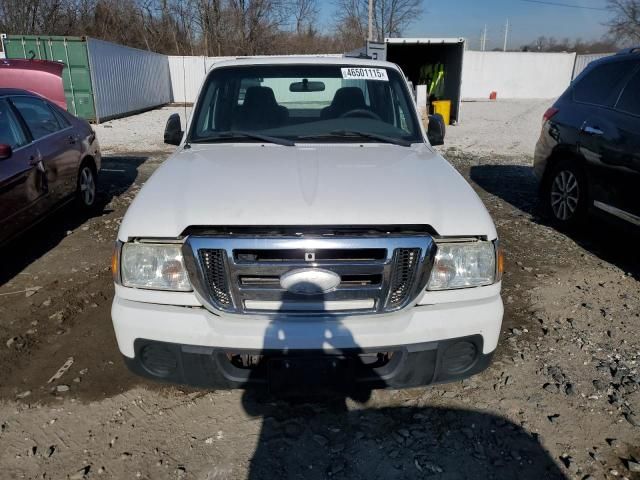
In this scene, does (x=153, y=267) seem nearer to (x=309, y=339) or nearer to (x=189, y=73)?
(x=309, y=339)

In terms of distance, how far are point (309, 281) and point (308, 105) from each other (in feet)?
7.14

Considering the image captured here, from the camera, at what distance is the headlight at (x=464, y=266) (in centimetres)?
228

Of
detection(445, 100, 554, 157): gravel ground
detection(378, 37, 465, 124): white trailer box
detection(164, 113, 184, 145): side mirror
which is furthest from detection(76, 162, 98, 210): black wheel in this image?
detection(378, 37, 465, 124): white trailer box

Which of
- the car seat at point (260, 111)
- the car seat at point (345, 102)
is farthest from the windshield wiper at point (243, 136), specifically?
the car seat at point (345, 102)

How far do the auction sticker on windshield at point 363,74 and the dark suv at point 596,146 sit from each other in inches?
97.2

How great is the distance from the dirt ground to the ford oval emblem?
0.87 metres

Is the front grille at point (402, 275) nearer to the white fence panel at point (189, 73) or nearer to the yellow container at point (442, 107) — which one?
the yellow container at point (442, 107)

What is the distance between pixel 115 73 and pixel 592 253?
17.7 metres

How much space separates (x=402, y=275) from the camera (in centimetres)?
221

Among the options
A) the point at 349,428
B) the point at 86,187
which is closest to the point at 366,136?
the point at 349,428

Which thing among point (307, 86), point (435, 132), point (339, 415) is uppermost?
point (307, 86)

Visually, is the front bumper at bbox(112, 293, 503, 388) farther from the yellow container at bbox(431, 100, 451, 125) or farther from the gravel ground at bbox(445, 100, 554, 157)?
the yellow container at bbox(431, 100, 451, 125)

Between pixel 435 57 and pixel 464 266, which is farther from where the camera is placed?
pixel 435 57

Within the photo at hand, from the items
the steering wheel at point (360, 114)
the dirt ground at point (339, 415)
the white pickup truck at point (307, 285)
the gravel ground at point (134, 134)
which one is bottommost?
the gravel ground at point (134, 134)
